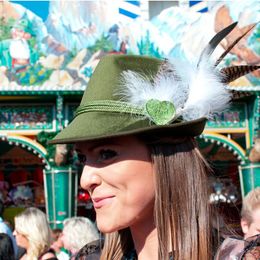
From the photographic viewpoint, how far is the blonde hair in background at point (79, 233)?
13.5 ft

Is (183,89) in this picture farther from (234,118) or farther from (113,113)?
(234,118)

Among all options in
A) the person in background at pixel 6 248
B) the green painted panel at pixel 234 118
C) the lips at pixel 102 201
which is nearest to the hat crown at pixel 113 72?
the lips at pixel 102 201

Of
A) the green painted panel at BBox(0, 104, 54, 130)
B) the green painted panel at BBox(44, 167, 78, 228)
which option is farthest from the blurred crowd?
the green painted panel at BBox(0, 104, 54, 130)

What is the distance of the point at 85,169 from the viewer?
136cm

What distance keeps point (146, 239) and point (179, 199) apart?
170 mm

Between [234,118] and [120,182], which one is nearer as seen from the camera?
[120,182]

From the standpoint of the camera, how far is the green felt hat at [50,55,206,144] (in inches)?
50.4

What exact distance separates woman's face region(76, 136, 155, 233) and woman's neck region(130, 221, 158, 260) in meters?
0.05

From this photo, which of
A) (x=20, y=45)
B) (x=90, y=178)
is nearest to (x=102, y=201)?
(x=90, y=178)

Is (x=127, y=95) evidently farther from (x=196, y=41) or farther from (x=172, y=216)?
(x=196, y=41)

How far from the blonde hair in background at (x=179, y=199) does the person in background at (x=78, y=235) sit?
2.82 metres

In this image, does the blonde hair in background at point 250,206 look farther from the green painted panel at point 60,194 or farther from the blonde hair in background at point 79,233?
the green painted panel at point 60,194

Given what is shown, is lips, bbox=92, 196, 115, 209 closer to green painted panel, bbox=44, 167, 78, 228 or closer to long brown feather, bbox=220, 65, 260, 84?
long brown feather, bbox=220, 65, 260, 84

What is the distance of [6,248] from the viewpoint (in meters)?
3.54
